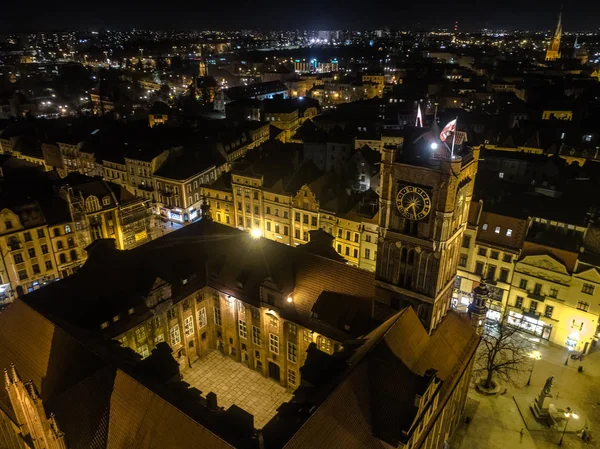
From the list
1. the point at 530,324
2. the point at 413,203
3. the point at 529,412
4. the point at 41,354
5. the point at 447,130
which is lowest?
the point at 529,412

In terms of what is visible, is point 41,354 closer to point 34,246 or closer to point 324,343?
point 324,343

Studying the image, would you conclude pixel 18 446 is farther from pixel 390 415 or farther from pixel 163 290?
pixel 390 415

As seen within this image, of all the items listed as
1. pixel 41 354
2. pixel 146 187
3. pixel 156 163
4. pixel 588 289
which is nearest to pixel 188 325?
pixel 41 354

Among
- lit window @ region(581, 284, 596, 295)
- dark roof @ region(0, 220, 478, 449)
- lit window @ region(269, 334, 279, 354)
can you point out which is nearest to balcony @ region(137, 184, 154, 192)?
dark roof @ region(0, 220, 478, 449)

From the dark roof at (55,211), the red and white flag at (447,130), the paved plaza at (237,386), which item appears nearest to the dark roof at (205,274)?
the paved plaza at (237,386)

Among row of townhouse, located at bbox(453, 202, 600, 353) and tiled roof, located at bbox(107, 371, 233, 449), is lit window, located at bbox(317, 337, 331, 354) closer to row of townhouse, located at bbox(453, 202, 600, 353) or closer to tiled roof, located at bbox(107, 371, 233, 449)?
tiled roof, located at bbox(107, 371, 233, 449)

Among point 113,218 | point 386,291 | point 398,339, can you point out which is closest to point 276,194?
point 113,218
